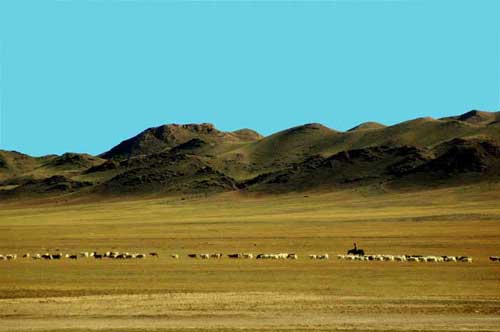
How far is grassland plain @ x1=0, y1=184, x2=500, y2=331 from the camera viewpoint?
24.5 metres

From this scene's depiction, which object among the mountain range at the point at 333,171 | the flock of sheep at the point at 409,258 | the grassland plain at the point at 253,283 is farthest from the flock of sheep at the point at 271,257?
the mountain range at the point at 333,171

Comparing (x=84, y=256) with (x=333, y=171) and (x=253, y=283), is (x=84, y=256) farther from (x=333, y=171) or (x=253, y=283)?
(x=333, y=171)

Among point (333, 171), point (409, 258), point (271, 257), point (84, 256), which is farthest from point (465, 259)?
Answer: point (333, 171)

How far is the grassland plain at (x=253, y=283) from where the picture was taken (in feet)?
80.5

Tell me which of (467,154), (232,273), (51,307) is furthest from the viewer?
(467,154)

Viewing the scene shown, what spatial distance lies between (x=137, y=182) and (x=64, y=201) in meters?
13.9

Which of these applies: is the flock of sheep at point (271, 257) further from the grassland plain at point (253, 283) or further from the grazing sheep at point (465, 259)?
the grassland plain at point (253, 283)

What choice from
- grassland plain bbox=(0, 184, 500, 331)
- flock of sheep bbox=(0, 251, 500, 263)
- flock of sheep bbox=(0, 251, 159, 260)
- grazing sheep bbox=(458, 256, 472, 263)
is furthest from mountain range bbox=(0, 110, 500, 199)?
flock of sheep bbox=(0, 251, 159, 260)

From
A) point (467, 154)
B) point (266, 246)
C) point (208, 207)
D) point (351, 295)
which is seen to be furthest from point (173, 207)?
point (351, 295)

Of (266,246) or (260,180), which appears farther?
(260,180)

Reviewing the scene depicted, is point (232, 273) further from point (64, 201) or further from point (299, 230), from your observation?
point (64, 201)

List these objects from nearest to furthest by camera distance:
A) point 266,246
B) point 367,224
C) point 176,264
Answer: point 176,264 < point 266,246 < point 367,224

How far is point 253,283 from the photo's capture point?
35438 mm

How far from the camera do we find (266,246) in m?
59.5
